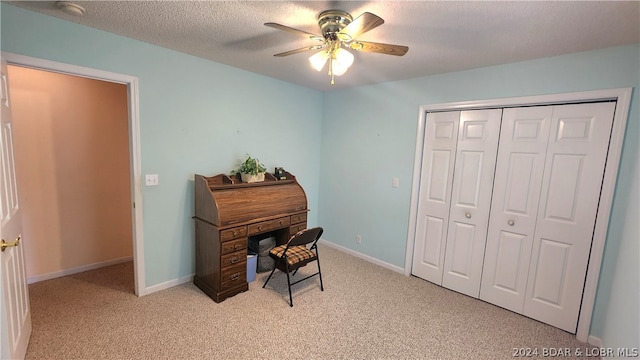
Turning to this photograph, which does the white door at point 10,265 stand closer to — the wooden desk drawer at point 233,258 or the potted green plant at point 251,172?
the wooden desk drawer at point 233,258

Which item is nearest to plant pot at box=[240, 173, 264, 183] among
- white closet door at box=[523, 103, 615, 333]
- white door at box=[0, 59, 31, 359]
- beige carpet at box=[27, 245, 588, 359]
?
beige carpet at box=[27, 245, 588, 359]

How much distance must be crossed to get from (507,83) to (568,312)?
2.07 metres

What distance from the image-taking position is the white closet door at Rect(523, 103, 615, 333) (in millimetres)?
2127

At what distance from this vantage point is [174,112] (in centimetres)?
256

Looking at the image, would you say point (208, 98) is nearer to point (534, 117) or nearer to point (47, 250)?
point (47, 250)

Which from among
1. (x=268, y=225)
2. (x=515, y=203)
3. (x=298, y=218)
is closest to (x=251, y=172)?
(x=268, y=225)

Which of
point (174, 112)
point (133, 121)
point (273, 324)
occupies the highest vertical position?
point (174, 112)

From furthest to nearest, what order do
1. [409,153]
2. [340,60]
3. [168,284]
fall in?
[409,153] → [168,284] → [340,60]

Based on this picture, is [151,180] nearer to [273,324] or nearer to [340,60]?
[273,324]

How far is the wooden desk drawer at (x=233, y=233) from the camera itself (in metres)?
2.49

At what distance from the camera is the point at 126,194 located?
323 cm

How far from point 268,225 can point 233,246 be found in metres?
0.43

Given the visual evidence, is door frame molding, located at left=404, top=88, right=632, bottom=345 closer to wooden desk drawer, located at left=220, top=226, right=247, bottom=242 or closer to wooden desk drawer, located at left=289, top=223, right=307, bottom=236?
wooden desk drawer, located at left=289, top=223, right=307, bottom=236

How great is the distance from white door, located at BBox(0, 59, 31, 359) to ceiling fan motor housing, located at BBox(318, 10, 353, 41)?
194cm
